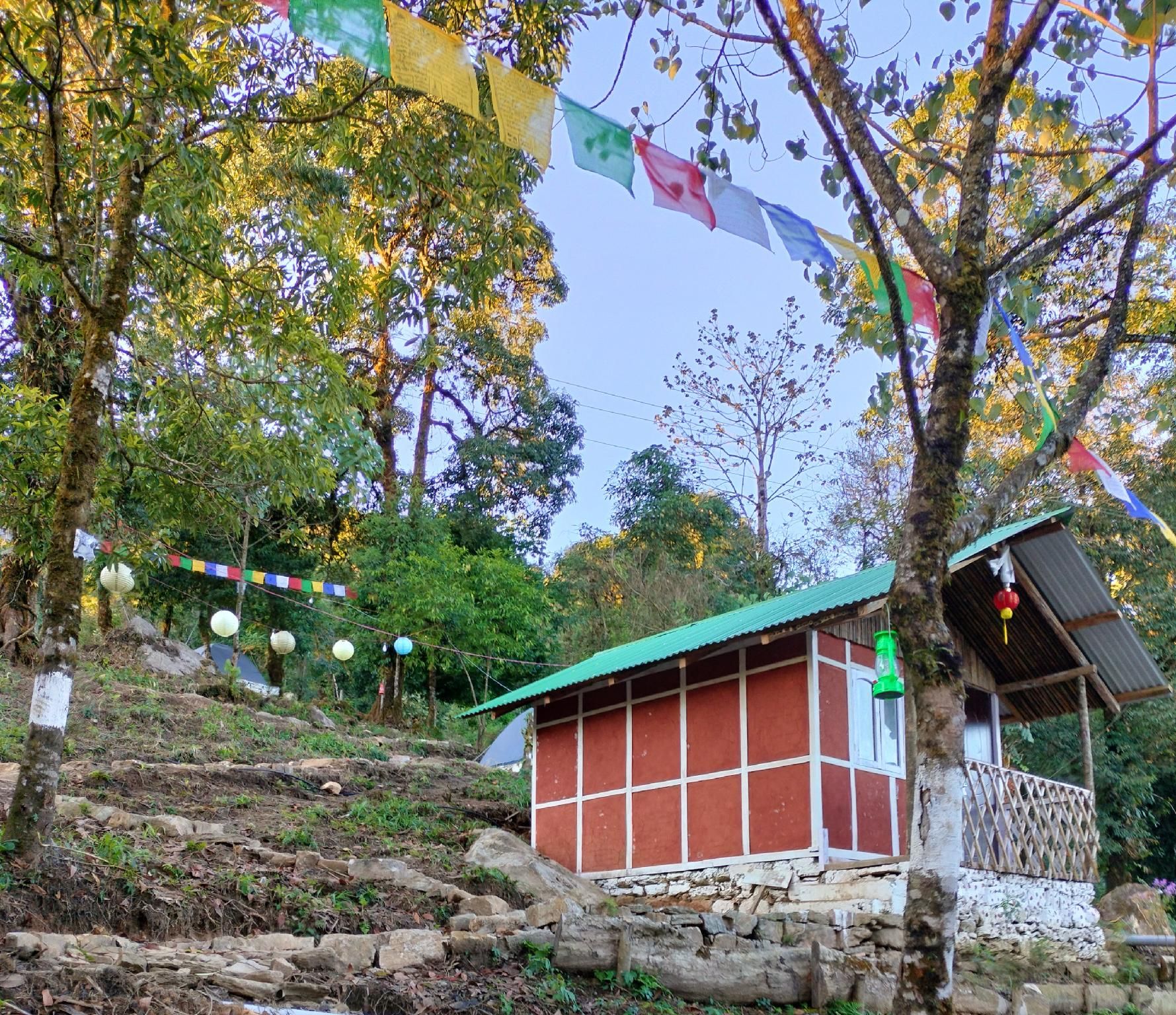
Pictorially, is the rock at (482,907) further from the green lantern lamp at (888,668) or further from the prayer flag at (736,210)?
the prayer flag at (736,210)

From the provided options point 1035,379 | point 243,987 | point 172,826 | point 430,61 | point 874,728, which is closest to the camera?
point 243,987

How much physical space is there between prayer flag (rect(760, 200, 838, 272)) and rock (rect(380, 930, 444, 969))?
201 inches

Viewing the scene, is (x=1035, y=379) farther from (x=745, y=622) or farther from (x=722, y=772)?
(x=722, y=772)

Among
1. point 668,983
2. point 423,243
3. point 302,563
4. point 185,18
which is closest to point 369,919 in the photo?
point 668,983

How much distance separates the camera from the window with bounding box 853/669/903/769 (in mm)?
11086

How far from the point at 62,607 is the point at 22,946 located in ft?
7.37

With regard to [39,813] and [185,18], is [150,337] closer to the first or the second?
[185,18]

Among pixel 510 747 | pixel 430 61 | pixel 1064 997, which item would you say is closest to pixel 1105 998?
pixel 1064 997

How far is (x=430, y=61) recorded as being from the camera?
18.6 ft

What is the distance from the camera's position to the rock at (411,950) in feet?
20.5

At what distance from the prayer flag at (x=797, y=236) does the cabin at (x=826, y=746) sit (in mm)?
3688

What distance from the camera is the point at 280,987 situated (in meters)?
5.25

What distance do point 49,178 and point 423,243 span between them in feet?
8.37

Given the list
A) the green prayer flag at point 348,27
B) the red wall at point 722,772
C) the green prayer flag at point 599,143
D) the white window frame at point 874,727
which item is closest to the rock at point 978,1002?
the red wall at point 722,772
